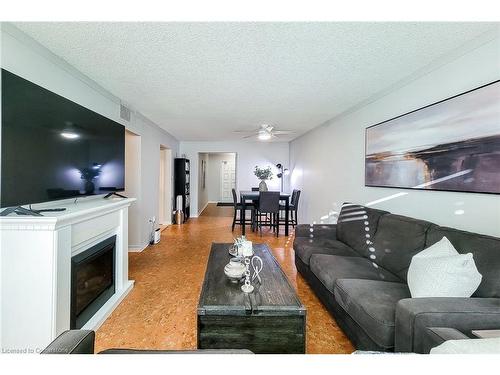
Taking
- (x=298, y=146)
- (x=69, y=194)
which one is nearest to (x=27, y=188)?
(x=69, y=194)

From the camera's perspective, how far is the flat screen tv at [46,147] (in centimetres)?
141

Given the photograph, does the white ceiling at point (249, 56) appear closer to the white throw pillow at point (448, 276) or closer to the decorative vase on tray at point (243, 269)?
the white throw pillow at point (448, 276)

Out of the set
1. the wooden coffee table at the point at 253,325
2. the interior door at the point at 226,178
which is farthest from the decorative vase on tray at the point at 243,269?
the interior door at the point at 226,178

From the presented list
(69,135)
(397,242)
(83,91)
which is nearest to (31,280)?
(69,135)

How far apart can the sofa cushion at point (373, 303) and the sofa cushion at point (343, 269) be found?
13 centimetres

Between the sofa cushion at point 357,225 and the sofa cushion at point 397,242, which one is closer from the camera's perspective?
the sofa cushion at point 397,242

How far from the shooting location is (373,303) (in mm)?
1514

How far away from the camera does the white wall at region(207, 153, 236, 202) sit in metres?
11.6

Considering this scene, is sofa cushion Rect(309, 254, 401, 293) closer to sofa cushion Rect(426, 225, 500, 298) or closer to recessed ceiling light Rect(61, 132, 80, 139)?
sofa cushion Rect(426, 225, 500, 298)

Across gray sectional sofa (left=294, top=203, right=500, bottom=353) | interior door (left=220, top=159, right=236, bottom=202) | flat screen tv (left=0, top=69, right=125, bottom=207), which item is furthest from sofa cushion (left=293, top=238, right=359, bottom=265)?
interior door (left=220, top=159, right=236, bottom=202)

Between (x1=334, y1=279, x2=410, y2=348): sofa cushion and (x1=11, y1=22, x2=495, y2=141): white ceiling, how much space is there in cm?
180

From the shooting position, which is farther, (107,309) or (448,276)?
(107,309)

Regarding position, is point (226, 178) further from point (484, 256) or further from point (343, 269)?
point (484, 256)

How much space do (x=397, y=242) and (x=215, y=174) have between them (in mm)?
10164
